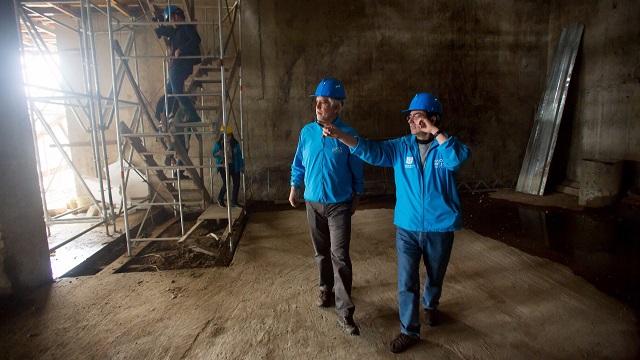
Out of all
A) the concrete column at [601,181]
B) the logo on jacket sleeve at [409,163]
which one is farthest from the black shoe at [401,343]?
the concrete column at [601,181]

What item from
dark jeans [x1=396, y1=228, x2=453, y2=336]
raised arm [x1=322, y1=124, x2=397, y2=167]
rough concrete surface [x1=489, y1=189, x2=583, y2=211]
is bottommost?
rough concrete surface [x1=489, y1=189, x2=583, y2=211]

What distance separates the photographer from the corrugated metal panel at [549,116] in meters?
8.52

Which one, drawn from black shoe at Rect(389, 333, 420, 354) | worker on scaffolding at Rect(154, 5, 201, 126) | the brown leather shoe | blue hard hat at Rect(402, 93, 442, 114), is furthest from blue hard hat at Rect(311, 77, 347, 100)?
worker on scaffolding at Rect(154, 5, 201, 126)

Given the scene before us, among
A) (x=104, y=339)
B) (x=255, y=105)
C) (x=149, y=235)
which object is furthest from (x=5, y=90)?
(x=255, y=105)

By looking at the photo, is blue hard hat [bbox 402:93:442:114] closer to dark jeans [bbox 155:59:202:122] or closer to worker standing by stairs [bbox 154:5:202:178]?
worker standing by stairs [bbox 154:5:202:178]

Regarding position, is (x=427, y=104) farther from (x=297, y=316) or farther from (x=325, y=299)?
(x=297, y=316)

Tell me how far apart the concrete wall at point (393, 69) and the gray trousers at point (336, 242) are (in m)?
5.61

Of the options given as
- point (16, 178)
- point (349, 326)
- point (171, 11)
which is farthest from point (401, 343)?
point (171, 11)

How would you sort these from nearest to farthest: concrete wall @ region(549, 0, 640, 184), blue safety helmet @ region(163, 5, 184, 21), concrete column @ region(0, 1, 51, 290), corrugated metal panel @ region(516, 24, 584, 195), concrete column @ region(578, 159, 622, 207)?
concrete column @ region(0, 1, 51, 290) < blue safety helmet @ region(163, 5, 184, 21) < concrete column @ region(578, 159, 622, 207) < concrete wall @ region(549, 0, 640, 184) < corrugated metal panel @ region(516, 24, 584, 195)

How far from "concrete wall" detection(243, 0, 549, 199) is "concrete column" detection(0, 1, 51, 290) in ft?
16.5

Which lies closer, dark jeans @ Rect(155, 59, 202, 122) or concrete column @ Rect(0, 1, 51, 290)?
concrete column @ Rect(0, 1, 51, 290)

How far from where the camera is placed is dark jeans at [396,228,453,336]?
2637 millimetres

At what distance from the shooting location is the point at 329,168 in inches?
122

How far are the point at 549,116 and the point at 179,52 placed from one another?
8901 mm
